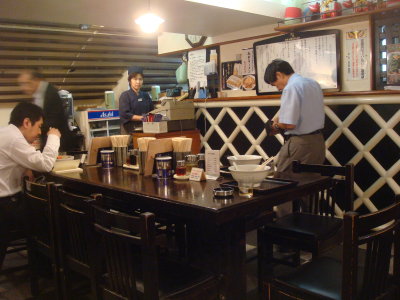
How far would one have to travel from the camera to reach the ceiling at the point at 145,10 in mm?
3326

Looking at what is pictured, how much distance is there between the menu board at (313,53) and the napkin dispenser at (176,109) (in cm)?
102

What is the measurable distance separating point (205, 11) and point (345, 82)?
136 centimetres

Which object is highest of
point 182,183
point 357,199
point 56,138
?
point 56,138

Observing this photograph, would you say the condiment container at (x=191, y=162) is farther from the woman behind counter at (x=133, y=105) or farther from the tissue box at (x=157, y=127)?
the woman behind counter at (x=133, y=105)

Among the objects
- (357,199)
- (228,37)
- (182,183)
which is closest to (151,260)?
(182,183)

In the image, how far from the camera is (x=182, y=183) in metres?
2.17

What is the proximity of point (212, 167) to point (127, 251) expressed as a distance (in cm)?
88

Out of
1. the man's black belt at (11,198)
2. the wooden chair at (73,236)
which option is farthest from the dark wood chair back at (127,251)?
the man's black belt at (11,198)

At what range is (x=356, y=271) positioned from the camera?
1356 millimetres

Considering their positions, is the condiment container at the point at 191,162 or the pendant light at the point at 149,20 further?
the pendant light at the point at 149,20

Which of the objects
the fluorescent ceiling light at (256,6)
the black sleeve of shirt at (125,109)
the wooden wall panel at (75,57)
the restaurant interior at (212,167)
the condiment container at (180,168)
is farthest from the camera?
the wooden wall panel at (75,57)

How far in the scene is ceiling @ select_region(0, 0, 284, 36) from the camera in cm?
333

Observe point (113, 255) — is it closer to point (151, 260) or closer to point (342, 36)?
point (151, 260)

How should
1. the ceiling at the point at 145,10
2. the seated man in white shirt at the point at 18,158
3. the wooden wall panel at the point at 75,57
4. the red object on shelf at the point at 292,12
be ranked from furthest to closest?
1. the wooden wall panel at the point at 75,57
2. the red object on shelf at the point at 292,12
3. the ceiling at the point at 145,10
4. the seated man in white shirt at the point at 18,158
